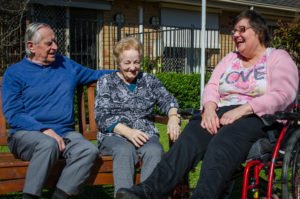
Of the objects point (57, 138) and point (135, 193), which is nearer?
point (135, 193)

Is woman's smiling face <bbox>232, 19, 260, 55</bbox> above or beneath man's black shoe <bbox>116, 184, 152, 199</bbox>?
above

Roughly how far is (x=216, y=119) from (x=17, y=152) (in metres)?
1.50

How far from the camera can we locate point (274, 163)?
3199 millimetres

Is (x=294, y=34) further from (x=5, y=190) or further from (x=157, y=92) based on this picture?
(x=5, y=190)

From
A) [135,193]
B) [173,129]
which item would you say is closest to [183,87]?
[173,129]

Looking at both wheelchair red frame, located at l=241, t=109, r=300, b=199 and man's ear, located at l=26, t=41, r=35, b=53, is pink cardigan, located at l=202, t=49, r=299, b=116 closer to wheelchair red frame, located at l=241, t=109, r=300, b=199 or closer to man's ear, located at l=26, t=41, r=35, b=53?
wheelchair red frame, located at l=241, t=109, r=300, b=199

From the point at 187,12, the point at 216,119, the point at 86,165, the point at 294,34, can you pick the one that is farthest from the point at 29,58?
the point at 187,12

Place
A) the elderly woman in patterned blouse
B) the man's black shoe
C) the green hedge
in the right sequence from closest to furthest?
the man's black shoe, the elderly woman in patterned blouse, the green hedge

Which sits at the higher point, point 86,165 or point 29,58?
point 29,58

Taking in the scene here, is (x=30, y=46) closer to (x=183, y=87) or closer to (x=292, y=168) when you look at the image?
(x=292, y=168)

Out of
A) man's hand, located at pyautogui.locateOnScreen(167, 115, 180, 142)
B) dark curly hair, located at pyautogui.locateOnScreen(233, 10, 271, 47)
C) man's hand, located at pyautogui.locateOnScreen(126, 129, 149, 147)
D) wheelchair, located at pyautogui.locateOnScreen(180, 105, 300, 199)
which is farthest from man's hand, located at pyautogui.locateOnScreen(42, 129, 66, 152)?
dark curly hair, located at pyautogui.locateOnScreen(233, 10, 271, 47)

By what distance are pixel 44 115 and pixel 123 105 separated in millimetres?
625

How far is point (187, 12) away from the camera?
50.5ft

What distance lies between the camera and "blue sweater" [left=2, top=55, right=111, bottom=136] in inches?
149
